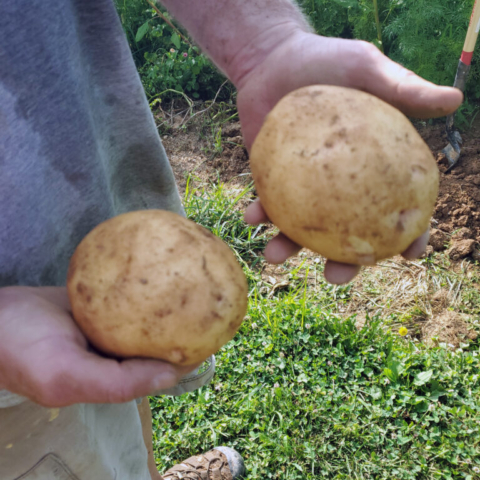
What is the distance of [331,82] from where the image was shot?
1597 millimetres

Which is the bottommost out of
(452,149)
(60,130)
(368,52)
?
(452,149)

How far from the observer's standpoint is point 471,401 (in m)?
2.33

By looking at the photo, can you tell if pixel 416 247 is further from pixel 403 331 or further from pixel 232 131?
pixel 232 131

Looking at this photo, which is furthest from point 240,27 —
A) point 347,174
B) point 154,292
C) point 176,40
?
point 176,40

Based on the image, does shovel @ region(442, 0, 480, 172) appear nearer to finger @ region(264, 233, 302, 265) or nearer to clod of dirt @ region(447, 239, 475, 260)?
clod of dirt @ region(447, 239, 475, 260)

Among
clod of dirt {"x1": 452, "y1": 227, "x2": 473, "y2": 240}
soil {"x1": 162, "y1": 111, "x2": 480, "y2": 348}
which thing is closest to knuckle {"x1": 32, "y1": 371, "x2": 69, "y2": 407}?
soil {"x1": 162, "y1": 111, "x2": 480, "y2": 348}

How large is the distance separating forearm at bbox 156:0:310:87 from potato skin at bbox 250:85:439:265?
403mm

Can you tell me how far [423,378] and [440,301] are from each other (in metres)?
0.56

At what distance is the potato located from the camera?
1.23 meters

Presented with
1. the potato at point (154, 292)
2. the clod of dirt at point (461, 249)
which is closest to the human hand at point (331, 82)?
the potato at point (154, 292)

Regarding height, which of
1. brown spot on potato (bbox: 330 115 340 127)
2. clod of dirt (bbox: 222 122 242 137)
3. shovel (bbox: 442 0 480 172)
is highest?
brown spot on potato (bbox: 330 115 340 127)

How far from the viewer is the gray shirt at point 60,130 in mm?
1291

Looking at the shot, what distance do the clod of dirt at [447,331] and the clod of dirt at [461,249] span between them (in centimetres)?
41

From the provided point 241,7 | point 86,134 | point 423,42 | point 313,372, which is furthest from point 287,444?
point 423,42
